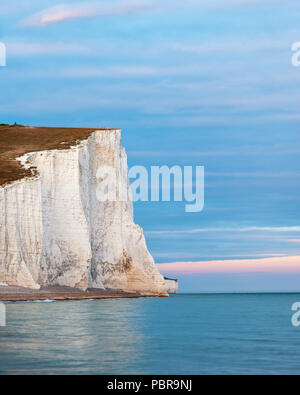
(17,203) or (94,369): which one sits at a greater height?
(17,203)

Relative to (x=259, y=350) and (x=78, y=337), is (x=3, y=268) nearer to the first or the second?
(x=78, y=337)

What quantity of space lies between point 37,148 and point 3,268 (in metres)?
17.4

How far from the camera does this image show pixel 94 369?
2006cm

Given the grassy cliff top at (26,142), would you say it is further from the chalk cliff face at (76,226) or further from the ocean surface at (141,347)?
the ocean surface at (141,347)

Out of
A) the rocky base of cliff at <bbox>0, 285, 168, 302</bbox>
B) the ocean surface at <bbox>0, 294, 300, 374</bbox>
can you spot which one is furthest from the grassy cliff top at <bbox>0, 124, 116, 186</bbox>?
the ocean surface at <bbox>0, 294, 300, 374</bbox>

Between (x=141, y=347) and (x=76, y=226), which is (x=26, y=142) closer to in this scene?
(x=76, y=226)

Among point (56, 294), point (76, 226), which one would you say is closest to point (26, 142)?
point (76, 226)

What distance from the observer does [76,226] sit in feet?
222

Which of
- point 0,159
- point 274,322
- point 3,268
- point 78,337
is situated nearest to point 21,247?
point 3,268

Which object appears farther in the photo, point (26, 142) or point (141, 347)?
point (26, 142)

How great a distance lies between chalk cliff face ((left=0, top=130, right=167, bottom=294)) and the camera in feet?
198

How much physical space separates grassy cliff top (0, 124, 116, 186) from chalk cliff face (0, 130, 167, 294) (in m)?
1.19

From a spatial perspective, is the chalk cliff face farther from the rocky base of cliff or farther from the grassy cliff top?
the grassy cliff top

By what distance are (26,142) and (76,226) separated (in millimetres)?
13156
